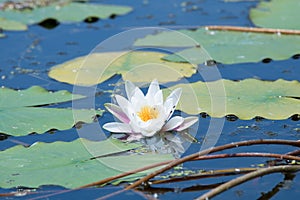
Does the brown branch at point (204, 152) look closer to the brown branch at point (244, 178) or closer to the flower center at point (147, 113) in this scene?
the brown branch at point (244, 178)

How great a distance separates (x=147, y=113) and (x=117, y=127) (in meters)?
0.12

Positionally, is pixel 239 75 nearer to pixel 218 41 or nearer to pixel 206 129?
pixel 218 41

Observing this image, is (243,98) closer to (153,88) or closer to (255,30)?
(153,88)

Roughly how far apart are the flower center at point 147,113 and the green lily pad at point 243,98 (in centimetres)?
19

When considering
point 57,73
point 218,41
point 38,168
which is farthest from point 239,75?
point 38,168

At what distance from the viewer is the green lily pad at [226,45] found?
109 inches

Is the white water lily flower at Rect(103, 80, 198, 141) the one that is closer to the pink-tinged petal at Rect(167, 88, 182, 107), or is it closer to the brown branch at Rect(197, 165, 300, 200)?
the pink-tinged petal at Rect(167, 88, 182, 107)

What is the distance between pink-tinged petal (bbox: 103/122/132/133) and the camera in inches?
82.5

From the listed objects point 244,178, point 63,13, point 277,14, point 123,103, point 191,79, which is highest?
point 63,13

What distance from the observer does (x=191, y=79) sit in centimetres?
260

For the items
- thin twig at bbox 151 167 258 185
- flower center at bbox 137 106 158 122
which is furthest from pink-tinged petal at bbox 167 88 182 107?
thin twig at bbox 151 167 258 185

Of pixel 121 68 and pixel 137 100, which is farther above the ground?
pixel 121 68

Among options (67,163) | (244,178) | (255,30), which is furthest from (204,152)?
(255,30)

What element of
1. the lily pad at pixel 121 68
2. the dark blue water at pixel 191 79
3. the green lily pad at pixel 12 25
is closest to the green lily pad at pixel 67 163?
the dark blue water at pixel 191 79
